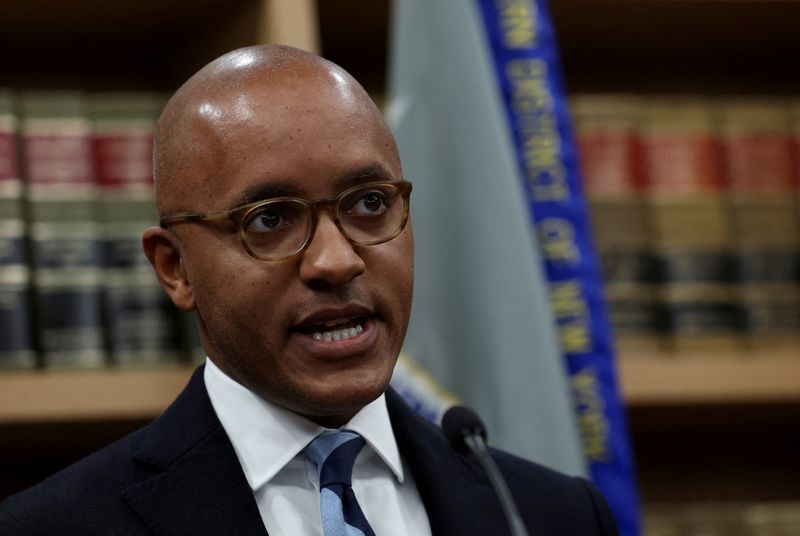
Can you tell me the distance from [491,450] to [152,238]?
317 mm

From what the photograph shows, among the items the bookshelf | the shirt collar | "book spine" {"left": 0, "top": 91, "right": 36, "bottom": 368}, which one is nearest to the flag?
Answer: the bookshelf

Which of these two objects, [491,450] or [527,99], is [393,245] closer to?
[491,450]

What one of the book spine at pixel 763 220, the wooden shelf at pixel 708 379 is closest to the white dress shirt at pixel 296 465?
the wooden shelf at pixel 708 379

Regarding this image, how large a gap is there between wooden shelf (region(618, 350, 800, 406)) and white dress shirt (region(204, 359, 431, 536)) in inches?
30.7

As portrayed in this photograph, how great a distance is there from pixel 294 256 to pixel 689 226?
3.41 feet

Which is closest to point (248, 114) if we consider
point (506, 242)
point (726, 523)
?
point (506, 242)

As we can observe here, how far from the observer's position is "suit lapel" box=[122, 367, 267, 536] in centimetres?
90

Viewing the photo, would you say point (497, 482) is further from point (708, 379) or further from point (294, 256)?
point (708, 379)

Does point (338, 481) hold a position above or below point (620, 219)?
above

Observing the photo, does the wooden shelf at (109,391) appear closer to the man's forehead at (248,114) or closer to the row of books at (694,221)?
the row of books at (694,221)

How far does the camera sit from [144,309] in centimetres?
155

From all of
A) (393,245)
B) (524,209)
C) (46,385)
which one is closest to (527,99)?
(524,209)

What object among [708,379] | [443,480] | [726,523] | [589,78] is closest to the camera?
[443,480]

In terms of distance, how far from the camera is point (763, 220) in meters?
1.84
